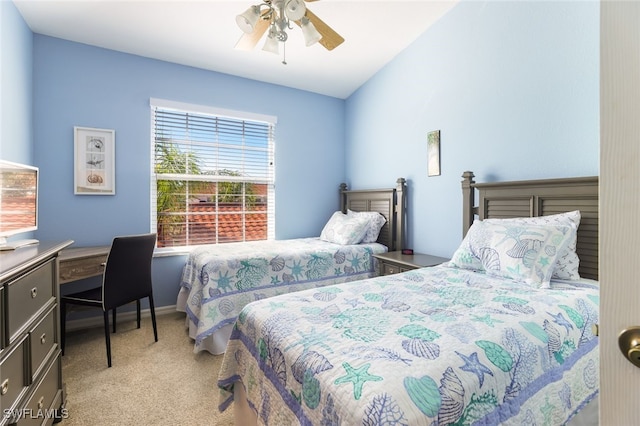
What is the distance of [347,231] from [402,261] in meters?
0.81

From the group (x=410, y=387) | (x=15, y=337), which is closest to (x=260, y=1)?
(x=15, y=337)

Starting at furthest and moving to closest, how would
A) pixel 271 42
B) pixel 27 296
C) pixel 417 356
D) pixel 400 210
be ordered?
pixel 400 210
pixel 271 42
pixel 27 296
pixel 417 356

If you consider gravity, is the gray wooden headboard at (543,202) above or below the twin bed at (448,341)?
above

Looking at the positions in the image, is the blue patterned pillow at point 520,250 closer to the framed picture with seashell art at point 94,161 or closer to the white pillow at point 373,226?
the white pillow at point 373,226

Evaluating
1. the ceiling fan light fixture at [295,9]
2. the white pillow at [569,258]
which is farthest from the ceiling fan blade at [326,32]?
the white pillow at [569,258]

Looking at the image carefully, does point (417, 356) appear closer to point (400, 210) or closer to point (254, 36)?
point (254, 36)

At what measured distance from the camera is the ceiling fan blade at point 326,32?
199 cm

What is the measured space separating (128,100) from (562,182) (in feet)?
12.4

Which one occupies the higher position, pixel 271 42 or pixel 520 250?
pixel 271 42

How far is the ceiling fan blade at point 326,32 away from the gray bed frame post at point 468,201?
4.80 feet

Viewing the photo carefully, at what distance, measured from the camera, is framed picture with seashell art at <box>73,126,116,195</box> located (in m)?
2.81

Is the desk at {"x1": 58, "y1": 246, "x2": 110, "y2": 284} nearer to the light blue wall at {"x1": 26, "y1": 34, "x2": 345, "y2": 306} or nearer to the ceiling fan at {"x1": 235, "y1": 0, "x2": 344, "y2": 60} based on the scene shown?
the light blue wall at {"x1": 26, "y1": 34, "x2": 345, "y2": 306}

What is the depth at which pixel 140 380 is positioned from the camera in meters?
2.02

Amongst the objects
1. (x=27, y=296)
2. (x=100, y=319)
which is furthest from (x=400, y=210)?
(x=100, y=319)
